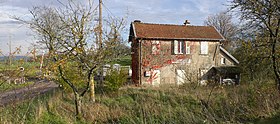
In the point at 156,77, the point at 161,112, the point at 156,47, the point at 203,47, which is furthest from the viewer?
the point at 203,47

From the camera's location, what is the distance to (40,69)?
23.1 ft

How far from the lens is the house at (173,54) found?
20.5m

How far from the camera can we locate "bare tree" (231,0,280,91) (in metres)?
8.30

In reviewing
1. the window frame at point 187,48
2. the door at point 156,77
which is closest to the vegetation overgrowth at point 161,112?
the door at point 156,77

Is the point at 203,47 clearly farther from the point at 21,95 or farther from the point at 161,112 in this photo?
the point at 21,95

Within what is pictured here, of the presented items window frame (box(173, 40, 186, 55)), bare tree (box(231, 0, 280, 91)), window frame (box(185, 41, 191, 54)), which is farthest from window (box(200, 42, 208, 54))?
bare tree (box(231, 0, 280, 91))

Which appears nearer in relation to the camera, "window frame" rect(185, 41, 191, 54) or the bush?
the bush

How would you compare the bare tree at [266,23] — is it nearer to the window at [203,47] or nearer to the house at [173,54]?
the house at [173,54]

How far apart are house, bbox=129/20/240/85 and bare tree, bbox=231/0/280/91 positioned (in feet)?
34.2

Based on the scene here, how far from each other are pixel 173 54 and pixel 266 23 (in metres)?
12.8

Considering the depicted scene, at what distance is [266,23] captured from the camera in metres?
8.60

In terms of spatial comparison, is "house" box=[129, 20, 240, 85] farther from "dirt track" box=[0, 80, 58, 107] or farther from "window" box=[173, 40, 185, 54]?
"dirt track" box=[0, 80, 58, 107]

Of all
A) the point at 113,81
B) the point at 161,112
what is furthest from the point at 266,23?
the point at 113,81

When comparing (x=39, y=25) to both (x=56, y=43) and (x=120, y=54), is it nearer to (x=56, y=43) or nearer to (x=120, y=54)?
(x=56, y=43)
